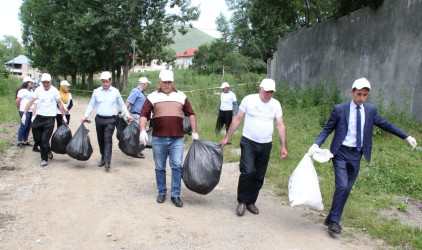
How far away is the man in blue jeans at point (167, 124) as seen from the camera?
4789mm

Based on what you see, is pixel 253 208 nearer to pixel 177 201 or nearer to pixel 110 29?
pixel 177 201

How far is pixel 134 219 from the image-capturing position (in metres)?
4.32

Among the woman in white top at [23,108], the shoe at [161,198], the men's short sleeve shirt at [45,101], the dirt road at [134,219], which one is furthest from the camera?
the woman in white top at [23,108]

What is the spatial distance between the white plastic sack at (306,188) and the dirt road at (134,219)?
396mm

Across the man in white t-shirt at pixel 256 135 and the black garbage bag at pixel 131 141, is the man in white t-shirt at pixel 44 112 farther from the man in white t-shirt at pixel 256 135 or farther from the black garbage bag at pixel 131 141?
the man in white t-shirt at pixel 256 135

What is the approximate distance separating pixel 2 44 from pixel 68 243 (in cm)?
12308

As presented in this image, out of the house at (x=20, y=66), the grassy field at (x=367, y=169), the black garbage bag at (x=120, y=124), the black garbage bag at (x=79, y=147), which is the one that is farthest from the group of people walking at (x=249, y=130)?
the house at (x=20, y=66)

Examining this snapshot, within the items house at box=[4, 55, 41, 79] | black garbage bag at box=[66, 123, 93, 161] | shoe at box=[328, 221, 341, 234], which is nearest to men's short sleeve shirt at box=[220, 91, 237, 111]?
black garbage bag at box=[66, 123, 93, 161]

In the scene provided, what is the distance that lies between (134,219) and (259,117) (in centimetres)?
196

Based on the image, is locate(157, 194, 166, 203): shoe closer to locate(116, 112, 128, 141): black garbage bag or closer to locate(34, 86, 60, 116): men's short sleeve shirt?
locate(116, 112, 128, 141): black garbage bag

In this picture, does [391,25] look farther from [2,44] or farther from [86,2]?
[2,44]

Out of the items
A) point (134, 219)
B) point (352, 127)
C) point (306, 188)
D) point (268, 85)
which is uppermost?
point (268, 85)

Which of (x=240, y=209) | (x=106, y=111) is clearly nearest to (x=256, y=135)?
(x=240, y=209)

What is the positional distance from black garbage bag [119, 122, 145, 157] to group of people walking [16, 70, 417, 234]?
1.08 feet
